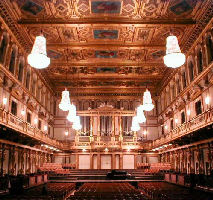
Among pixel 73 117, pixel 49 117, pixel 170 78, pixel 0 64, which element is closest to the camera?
pixel 0 64

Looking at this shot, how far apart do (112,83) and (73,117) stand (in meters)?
12.6

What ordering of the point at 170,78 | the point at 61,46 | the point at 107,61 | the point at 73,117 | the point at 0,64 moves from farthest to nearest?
the point at 170,78
the point at 107,61
the point at 61,46
the point at 73,117
the point at 0,64

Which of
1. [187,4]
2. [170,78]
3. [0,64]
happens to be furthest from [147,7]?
[170,78]

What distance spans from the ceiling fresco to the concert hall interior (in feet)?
0.20

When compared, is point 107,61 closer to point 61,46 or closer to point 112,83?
point 61,46

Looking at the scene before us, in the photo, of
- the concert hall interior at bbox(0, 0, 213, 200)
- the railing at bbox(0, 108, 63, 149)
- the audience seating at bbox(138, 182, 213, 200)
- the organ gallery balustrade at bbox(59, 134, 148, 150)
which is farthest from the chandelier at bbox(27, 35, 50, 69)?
the organ gallery balustrade at bbox(59, 134, 148, 150)

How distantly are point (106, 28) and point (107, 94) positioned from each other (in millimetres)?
14045

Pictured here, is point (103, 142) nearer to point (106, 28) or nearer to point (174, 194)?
point (106, 28)

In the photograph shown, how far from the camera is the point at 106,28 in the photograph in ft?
50.3

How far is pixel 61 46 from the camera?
58.0 feet

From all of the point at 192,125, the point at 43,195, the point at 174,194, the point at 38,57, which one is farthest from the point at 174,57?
the point at 192,125

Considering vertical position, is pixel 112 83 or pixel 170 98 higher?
pixel 112 83

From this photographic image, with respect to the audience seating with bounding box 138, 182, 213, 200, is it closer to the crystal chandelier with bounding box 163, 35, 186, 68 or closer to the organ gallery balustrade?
the crystal chandelier with bounding box 163, 35, 186, 68

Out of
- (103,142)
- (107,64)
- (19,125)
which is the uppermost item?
(107,64)
